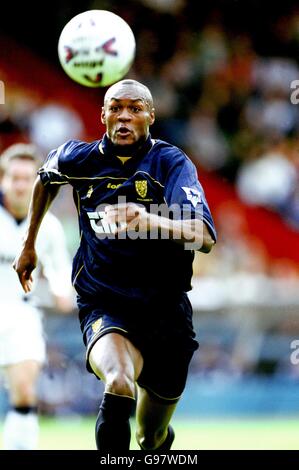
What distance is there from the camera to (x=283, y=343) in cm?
1399

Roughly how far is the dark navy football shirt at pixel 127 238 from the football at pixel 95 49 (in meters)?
0.57

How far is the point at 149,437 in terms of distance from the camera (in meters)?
6.95

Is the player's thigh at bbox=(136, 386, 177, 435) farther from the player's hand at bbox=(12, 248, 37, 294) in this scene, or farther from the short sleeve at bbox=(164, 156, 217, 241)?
the short sleeve at bbox=(164, 156, 217, 241)

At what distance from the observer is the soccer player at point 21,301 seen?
8.27 m

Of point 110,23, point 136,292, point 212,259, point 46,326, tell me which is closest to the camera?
point 136,292

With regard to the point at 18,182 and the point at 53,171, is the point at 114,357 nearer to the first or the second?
the point at 53,171

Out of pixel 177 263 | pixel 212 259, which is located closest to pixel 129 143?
pixel 177 263

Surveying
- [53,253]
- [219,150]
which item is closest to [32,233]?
[53,253]

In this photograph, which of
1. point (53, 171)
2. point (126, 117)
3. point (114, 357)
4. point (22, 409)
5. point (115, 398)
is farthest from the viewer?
point (22, 409)

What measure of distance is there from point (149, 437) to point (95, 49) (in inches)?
97.9

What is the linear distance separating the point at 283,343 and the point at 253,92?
15.4 ft

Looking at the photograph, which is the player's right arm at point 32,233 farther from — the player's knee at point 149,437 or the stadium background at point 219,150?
the stadium background at point 219,150

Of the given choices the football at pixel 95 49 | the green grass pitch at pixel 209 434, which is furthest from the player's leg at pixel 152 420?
the green grass pitch at pixel 209 434

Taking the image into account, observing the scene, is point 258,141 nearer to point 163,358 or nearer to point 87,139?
point 87,139
